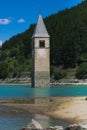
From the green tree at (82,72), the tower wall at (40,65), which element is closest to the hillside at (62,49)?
the green tree at (82,72)

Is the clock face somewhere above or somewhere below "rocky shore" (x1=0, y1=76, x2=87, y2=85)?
above

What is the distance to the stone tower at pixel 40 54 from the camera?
11469cm

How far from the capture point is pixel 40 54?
387 ft

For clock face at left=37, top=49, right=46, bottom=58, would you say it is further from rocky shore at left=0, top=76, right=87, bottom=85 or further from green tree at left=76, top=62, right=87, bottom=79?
green tree at left=76, top=62, right=87, bottom=79

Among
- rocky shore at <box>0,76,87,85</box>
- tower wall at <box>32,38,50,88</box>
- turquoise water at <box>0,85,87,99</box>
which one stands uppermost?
tower wall at <box>32,38,50,88</box>

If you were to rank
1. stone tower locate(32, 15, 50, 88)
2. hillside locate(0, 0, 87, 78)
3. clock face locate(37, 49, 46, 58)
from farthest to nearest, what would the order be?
1. hillside locate(0, 0, 87, 78)
2. clock face locate(37, 49, 46, 58)
3. stone tower locate(32, 15, 50, 88)

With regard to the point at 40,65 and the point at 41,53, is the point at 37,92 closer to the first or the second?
the point at 40,65

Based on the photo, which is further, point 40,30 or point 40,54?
point 40,54

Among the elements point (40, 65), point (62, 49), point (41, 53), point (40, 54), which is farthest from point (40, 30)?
point (62, 49)

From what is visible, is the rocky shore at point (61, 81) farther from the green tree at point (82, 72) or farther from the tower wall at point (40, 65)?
the tower wall at point (40, 65)

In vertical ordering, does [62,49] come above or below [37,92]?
above

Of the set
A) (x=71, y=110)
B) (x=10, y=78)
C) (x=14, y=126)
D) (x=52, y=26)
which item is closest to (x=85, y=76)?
(x=10, y=78)

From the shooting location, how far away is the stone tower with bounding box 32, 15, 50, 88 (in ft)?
376

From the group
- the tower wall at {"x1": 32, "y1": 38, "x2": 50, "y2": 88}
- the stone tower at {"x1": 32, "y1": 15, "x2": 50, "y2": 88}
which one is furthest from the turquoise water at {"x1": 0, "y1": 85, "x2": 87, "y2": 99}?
the stone tower at {"x1": 32, "y1": 15, "x2": 50, "y2": 88}
